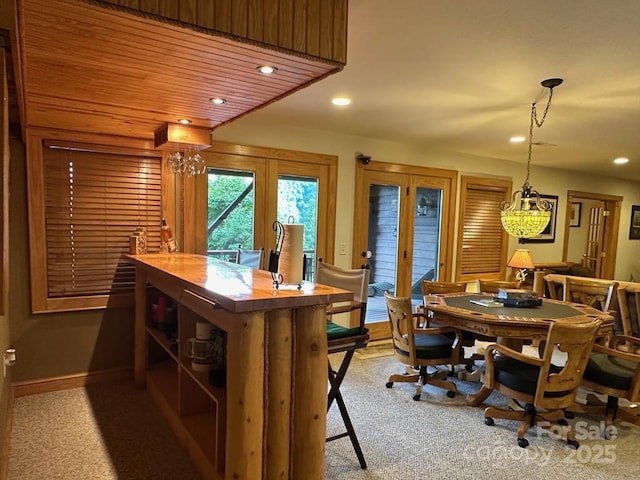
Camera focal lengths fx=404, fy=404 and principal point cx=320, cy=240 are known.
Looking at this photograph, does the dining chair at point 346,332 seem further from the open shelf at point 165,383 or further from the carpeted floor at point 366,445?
the open shelf at point 165,383

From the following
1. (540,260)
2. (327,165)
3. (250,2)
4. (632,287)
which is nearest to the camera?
(250,2)

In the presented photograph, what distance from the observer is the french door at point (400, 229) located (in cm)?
477

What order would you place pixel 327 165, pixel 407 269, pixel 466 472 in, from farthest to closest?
pixel 407 269
pixel 327 165
pixel 466 472

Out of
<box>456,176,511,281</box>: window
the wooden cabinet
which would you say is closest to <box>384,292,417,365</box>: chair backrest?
the wooden cabinet

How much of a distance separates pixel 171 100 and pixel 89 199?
1438 millimetres

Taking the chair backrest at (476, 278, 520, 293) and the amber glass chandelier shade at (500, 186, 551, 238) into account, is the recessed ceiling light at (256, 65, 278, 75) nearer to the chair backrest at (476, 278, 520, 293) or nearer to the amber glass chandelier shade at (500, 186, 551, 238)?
the amber glass chandelier shade at (500, 186, 551, 238)

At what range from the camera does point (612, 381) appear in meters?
2.84

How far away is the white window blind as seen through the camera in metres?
3.17

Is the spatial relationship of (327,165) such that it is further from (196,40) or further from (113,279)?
(196,40)

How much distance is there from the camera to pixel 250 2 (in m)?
1.50

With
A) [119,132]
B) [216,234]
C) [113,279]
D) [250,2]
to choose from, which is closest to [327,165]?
[216,234]

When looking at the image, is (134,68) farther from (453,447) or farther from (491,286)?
(491,286)

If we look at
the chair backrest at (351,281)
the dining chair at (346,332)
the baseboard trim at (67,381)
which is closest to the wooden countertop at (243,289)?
the dining chair at (346,332)

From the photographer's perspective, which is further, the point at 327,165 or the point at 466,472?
the point at 327,165
